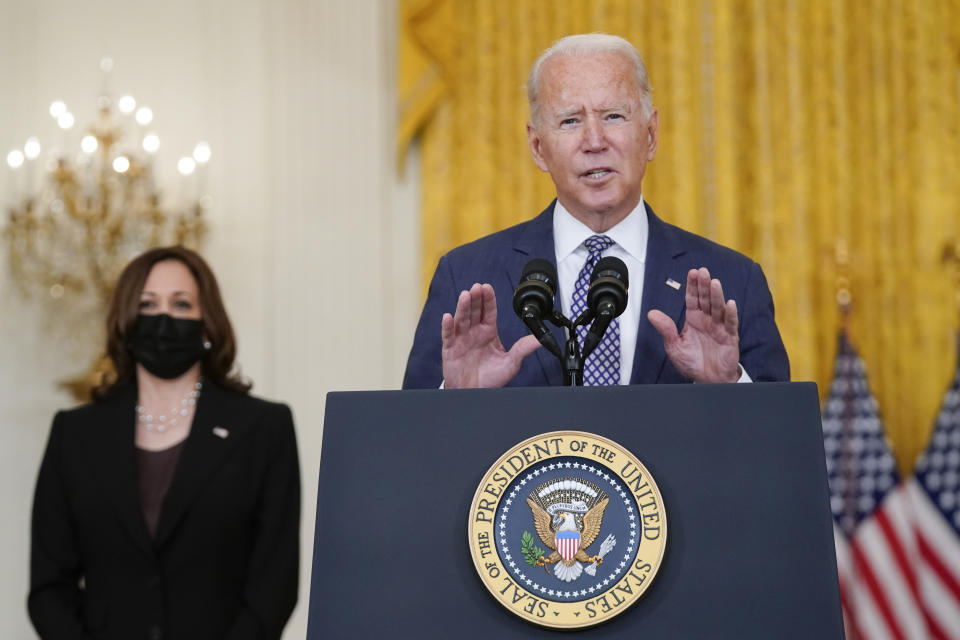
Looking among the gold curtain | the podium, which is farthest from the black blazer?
the gold curtain

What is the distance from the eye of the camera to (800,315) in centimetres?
606

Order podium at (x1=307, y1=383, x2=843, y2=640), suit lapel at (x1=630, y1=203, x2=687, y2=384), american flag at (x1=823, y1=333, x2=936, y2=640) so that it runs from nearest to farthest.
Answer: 1. podium at (x1=307, y1=383, x2=843, y2=640)
2. suit lapel at (x1=630, y1=203, x2=687, y2=384)
3. american flag at (x1=823, y1=333, x2=936, y2=640)

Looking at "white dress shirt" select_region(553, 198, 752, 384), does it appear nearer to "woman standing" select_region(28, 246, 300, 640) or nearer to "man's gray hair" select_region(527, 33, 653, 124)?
"man's gray hair" select_region(527, 33, 653, 124)

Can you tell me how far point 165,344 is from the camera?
12.0 feet

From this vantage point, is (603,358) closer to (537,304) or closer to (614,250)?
(614,250)

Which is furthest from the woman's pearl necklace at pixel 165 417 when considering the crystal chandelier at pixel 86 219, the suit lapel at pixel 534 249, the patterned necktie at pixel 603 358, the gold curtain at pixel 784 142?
the gold curtain at pixel 784 142

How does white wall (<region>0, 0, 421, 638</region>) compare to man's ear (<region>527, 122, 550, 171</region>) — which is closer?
man's ear (<region>527, 122, 550, 171</region>)

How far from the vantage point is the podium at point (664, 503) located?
1.54 m

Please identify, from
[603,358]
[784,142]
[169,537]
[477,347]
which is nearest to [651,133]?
[603,358]

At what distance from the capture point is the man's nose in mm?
2363

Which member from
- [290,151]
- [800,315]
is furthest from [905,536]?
[290,151]

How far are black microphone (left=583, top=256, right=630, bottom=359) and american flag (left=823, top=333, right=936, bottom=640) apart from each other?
13.4 feet

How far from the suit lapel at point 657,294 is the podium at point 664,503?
58 centimetres

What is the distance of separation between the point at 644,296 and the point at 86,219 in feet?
13.9
